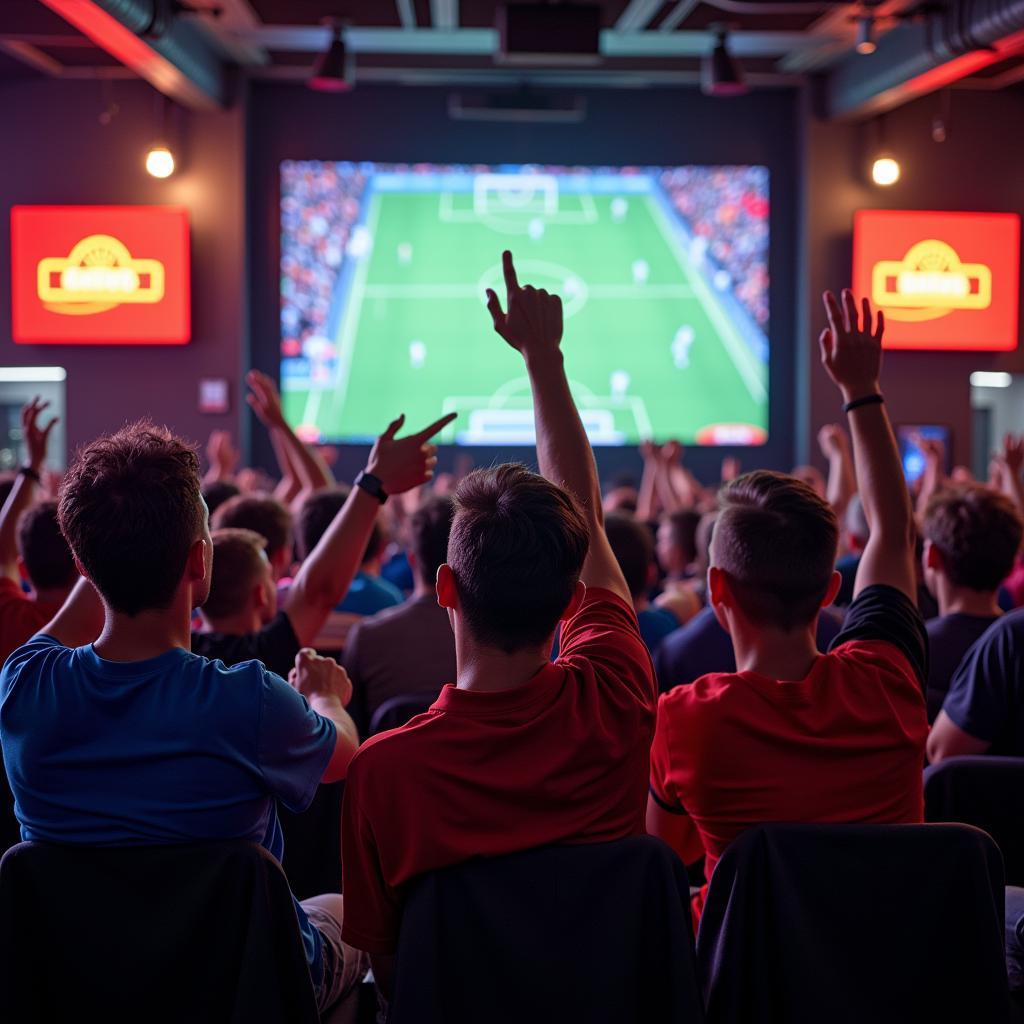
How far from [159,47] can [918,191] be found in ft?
18.8

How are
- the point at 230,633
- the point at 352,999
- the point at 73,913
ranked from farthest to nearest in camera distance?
the point at 230,633 → the point at 352,999 → the point at 73,913

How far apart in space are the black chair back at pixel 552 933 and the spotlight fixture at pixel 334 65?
674 cm

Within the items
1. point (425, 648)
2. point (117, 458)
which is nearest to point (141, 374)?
point (425, 648)

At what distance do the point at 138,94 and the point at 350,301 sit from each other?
2173mm

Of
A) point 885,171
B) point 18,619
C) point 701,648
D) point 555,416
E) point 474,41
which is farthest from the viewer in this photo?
point 885,171

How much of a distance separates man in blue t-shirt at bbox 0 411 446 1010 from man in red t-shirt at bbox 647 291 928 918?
1.71ft

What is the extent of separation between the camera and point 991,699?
2.11 metres

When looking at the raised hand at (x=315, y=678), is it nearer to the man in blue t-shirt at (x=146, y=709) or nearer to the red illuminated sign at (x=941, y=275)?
the man in blue t-shirt at (x=146, y=709)

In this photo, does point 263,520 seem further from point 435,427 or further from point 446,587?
point 446,587

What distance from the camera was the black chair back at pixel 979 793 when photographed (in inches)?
66.7

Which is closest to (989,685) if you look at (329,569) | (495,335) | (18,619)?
(329,569)

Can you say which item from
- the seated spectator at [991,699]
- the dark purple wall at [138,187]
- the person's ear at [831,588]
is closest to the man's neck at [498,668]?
the person's ear at [831,588]

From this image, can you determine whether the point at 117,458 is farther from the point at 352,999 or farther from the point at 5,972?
the point at 352,999

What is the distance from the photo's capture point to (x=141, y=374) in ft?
27.2
